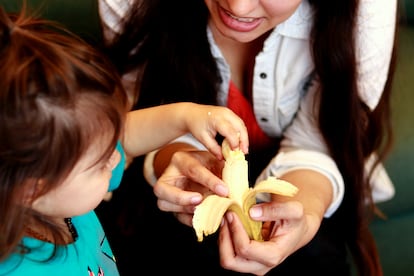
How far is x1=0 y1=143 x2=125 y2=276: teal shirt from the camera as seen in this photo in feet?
2.05

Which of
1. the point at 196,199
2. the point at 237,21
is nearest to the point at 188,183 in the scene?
the point at 196,199

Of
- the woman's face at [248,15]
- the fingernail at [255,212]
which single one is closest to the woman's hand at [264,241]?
the fingernail at [255,212]

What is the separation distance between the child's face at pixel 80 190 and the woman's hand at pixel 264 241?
0.69 ft

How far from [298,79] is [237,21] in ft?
0.69

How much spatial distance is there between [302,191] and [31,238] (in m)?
0.47

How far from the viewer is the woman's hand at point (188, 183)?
32.2 inches

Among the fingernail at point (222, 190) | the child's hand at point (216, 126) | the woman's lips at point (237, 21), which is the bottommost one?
the fingernail at point (222, 190)

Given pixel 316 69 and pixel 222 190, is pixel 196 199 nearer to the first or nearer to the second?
pixel 222 190

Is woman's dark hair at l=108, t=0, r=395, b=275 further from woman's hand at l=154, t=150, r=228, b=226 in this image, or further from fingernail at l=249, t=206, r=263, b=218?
fingernail at l=249, t=206, r=263, b=218

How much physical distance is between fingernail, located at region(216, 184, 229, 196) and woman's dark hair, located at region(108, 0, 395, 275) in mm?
281

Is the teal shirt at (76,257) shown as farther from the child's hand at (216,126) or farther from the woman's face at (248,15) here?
the woman's face at (248,15)

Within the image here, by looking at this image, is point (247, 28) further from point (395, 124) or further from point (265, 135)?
point (395, 124)

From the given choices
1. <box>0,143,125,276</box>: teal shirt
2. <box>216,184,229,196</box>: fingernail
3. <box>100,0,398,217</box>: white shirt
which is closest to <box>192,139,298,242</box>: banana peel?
<box>216,184,229,196</box>: fingernail

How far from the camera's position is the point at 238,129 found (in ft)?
2.61
